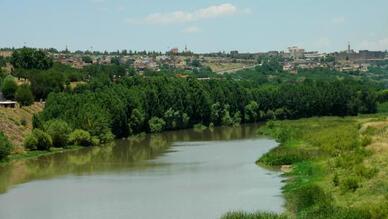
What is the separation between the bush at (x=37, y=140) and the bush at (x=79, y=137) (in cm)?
514

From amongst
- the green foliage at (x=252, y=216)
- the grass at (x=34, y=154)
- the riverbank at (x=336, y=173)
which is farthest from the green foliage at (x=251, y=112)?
the green foliage at (x=252, y=216)

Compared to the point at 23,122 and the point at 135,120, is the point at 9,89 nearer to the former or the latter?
the point at 23,122

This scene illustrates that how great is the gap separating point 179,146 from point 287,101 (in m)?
45.9

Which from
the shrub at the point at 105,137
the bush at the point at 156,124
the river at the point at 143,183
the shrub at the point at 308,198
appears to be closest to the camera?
the shrub at the point at 308,198

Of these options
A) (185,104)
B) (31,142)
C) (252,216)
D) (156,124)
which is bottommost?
(156,124)

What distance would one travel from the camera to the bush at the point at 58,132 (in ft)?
249

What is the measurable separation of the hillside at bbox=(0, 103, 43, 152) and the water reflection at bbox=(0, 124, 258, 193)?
243 inches

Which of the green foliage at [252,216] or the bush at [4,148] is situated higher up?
the green foliage at [252,216]

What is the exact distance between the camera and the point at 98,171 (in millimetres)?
59000

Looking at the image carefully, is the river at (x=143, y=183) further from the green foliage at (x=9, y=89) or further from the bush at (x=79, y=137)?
the green foliage at (x=9, y=89)

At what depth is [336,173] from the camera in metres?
44.4

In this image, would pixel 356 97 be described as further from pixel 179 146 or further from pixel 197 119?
pixel 179 146

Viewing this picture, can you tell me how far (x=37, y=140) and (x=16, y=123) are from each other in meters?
8.31

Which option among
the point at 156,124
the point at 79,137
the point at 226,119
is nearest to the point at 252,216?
the point at 79,137
